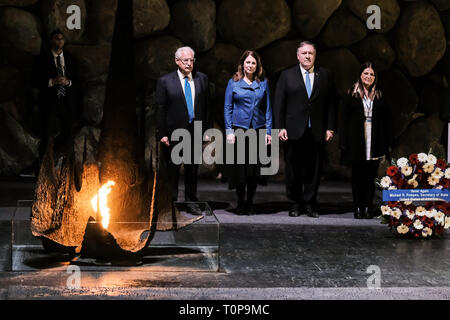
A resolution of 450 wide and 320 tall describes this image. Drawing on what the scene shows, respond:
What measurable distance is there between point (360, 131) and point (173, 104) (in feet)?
5.01

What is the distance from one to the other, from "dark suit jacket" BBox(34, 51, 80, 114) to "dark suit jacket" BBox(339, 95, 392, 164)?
2.64 meters

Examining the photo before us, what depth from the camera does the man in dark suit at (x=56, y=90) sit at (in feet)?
24.6

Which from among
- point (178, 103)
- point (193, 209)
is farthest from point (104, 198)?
point (178, 103)

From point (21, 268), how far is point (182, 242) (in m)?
0.95

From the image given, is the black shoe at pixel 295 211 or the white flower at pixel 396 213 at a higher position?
the white flower at pixel 396 213

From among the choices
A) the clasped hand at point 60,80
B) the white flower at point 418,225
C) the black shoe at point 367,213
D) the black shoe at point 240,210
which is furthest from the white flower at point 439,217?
the clasped hand at point 60,80

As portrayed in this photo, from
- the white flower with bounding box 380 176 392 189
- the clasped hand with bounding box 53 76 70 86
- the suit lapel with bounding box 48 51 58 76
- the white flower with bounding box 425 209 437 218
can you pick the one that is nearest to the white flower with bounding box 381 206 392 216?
the white flower with bounding box 380 176 392 189

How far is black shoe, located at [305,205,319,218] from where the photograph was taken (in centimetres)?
666

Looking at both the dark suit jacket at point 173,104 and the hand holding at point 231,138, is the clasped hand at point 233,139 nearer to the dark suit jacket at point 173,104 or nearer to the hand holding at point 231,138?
the hand holding at point 231,138

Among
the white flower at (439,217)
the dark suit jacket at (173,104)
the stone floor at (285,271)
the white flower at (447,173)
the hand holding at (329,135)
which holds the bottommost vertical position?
the stone floor at (285,271)

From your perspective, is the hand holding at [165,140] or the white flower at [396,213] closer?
the white flower at [396,213]

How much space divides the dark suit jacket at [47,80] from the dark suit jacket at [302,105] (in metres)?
2.13

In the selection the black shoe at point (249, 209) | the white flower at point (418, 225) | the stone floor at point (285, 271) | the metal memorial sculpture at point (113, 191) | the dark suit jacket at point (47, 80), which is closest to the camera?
the stone floor at point (285, 271)

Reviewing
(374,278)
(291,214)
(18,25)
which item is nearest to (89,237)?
(374,278)
